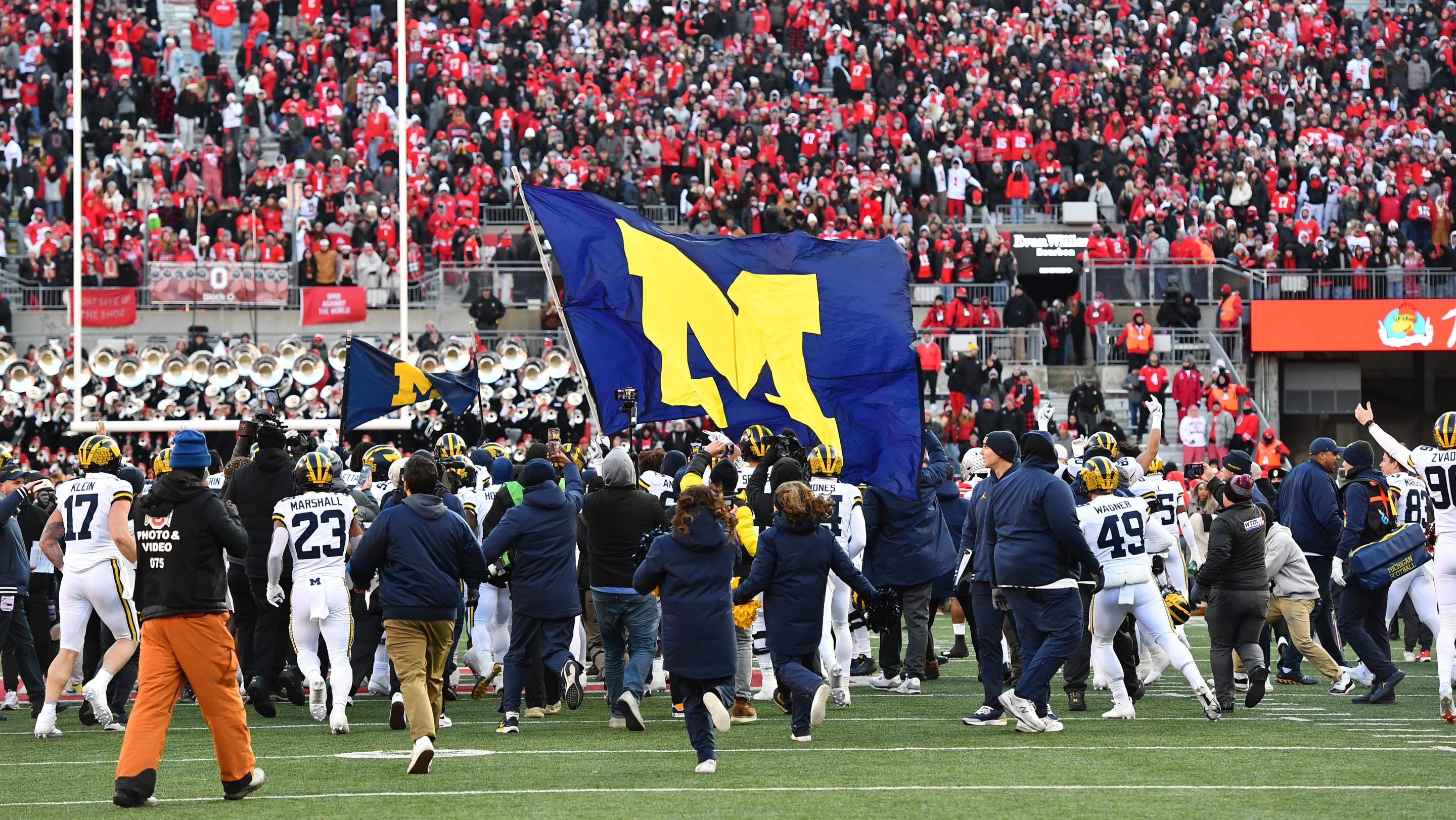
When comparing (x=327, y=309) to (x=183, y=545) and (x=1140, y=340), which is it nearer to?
(x=1140, y=340)

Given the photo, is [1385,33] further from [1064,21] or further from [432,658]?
[432,658]

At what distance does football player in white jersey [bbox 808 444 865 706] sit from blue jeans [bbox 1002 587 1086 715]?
5.99 feet

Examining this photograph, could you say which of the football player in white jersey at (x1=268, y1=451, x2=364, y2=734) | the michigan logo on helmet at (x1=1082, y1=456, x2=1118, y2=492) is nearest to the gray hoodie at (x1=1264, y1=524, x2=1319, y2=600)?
the michigan logo on helmet at (x1=1082, y1=456, x2=1118, y2=492)

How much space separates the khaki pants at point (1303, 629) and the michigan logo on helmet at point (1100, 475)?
2215mm

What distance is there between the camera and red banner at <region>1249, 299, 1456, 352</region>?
3022cm

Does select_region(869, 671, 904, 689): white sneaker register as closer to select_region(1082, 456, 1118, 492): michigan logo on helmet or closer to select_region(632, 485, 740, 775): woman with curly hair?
select_region(1082, 456, 1118, 492): michigan logo on helmet

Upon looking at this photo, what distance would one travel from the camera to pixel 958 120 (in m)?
35.7

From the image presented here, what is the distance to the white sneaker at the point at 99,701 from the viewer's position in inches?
471

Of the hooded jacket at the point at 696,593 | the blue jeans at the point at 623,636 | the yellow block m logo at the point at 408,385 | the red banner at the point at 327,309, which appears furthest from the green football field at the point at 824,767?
the red banner at the point at 327,309

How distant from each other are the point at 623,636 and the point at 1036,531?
2.55 m

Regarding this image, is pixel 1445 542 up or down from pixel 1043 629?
up

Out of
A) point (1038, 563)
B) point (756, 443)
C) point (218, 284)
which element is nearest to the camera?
point (1038, 563)

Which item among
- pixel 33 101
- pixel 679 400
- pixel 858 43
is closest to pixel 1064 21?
pixel 858 43

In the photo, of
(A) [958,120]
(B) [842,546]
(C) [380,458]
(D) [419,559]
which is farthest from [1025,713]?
(A) [958,120]
